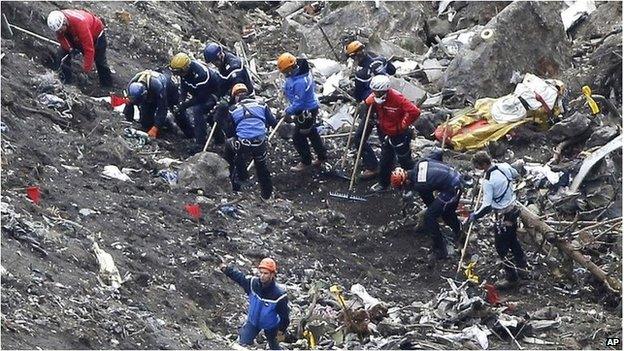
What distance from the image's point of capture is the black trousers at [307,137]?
48.7 ft

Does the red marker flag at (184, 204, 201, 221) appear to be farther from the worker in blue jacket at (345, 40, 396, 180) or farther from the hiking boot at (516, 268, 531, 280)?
the hiking boot at (516, 268, 531, 280)

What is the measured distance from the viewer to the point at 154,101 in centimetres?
1498

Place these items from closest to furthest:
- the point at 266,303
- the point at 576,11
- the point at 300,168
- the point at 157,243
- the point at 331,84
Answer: the point at 266,303
the point at 157,243
the point at 300,168
the point at 331,84
the point at 576,11

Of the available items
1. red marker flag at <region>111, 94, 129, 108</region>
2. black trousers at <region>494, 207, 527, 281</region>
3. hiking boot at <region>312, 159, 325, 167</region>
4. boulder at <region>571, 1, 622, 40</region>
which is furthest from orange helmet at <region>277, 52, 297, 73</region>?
boulder at <region>571, 1, 622, 40</region>

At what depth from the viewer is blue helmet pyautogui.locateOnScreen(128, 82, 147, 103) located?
14.6 m

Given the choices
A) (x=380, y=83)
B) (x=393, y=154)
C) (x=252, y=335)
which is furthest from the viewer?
(x=393, y=154)

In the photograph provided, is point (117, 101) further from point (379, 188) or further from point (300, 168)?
point (379, 188)

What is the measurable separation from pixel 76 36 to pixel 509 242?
5.96m

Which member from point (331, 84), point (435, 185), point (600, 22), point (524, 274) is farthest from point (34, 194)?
point (600, 22)

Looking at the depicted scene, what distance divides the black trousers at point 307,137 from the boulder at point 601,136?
342 cm

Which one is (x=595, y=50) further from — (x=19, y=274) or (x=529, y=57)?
(x=19, y=274)

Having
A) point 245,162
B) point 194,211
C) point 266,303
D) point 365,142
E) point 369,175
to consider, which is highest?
point 266,303

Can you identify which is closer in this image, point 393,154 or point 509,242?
point 509,242

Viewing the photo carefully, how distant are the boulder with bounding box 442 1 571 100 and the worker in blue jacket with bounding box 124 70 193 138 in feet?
14.5
